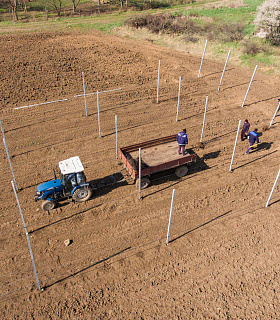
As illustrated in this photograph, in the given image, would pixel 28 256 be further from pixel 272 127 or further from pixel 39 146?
pixel 272 127

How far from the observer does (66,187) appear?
11.3 meters

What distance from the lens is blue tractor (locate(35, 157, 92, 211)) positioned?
11156mm

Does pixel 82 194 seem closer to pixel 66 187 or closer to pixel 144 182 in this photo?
pixel 66 187

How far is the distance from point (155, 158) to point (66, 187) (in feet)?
13.8

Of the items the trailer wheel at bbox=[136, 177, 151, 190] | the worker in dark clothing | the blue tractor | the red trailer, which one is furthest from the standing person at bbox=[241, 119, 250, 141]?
the blue tractor

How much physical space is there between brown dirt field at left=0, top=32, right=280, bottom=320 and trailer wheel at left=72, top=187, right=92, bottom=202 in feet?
1.14

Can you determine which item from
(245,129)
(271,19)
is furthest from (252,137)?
(271,19)

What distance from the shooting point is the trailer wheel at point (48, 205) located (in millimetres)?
11242

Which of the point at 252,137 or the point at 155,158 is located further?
the point at 252,137

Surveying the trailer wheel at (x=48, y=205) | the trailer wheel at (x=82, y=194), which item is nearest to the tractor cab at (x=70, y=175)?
the trailer wheel at (x=82, y=194)

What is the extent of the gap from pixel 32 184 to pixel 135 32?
23.8m

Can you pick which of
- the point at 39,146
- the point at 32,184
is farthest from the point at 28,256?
the point at 39,146

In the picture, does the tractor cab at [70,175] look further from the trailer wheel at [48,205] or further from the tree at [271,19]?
the tree at [271,19]

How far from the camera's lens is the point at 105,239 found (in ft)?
34.9
